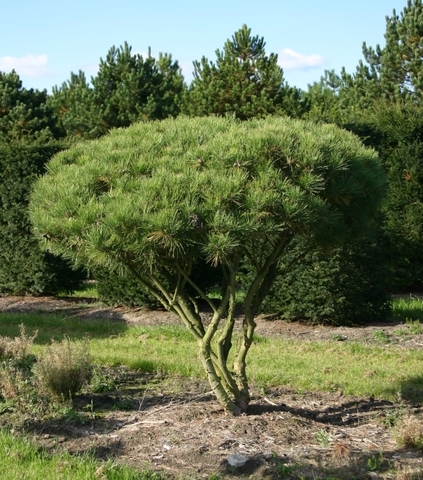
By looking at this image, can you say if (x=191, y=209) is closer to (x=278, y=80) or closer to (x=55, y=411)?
(x=55, y=411)

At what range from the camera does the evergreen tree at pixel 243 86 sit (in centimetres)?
1518

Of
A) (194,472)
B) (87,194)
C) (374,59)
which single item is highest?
(374,59)

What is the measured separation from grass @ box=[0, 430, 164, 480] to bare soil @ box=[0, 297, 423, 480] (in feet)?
0.33

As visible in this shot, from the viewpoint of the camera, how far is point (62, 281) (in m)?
12.8

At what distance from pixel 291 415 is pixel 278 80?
1093 centimetres

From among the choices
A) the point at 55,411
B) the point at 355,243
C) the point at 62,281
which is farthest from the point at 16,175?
the point at 55,411

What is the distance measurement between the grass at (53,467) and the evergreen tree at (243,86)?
11142 millimetres

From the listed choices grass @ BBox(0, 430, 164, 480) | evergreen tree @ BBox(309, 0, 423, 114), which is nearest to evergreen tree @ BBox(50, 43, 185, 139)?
evergreen tree @ BBox(309, 0, 423, 114)

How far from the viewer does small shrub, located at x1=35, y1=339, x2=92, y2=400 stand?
5891 millimetres

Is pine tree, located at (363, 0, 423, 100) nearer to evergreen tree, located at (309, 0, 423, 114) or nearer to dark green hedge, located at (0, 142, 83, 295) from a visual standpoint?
evergreen tree, located at (309, 0, 423, 114)

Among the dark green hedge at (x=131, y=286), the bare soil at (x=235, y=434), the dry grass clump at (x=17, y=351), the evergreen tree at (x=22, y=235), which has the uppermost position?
the evergreen tree at (x=22, y=235)

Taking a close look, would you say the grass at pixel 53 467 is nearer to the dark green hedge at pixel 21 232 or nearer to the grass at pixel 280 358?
the grass at pixel 280 358

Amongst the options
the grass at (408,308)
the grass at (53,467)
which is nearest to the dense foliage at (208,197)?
the grass at (53,467)

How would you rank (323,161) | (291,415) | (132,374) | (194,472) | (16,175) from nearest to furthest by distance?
(194,472), (323,161), (291,415), (132,374), (16,175)
